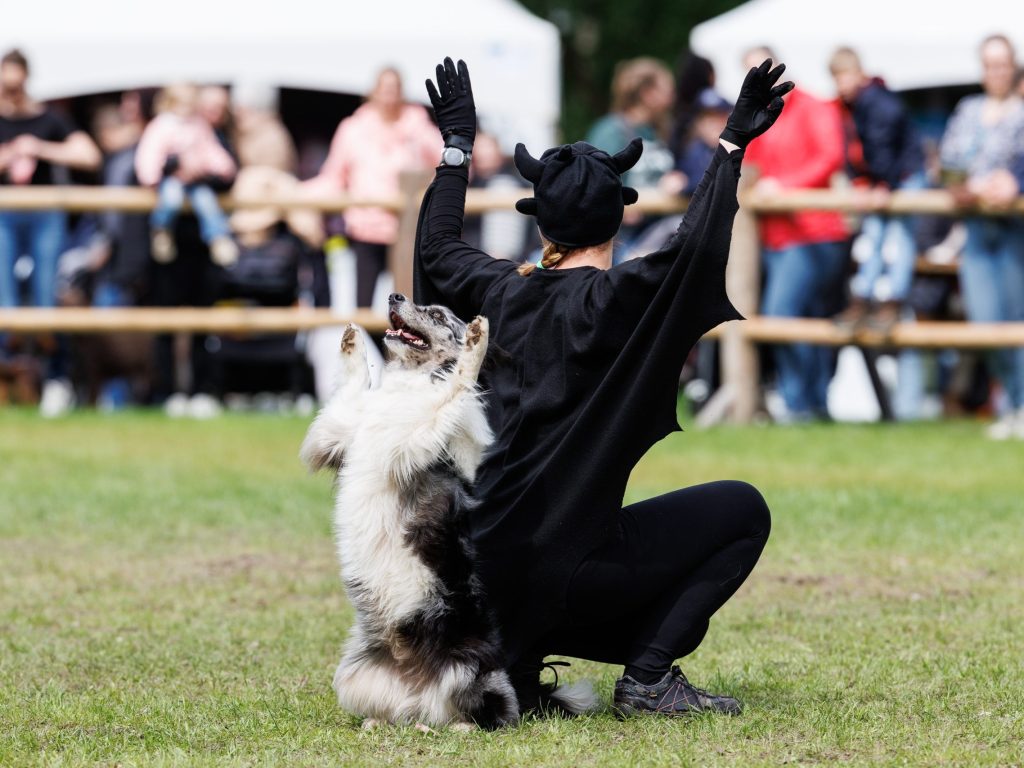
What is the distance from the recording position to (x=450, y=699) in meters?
5.06

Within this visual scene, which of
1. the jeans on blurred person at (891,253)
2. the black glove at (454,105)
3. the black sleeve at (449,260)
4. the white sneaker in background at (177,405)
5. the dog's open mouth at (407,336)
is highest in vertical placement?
the black glove at (454,105)

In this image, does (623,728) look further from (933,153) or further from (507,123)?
(933,153)

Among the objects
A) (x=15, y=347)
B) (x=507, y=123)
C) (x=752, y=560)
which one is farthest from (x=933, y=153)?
(x=752, y=560)

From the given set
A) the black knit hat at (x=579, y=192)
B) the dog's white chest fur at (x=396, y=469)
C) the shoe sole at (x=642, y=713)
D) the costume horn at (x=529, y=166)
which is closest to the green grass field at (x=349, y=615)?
the shoe sole at (x=642, y=713)

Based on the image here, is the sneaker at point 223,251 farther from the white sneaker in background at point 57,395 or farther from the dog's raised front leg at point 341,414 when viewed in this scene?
the dog's raised front leg at point 341,414

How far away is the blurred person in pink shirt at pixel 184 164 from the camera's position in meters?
13.9

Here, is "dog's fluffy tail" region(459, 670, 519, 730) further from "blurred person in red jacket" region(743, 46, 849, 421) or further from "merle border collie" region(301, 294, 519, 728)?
"blurred person in red jacket" region(743, 46, 849, 421)

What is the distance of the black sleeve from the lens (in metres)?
5.41

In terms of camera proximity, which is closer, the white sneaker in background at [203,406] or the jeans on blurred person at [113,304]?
the white sneaker in background at [203,406]

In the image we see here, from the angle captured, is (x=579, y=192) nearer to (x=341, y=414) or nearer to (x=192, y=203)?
(x=341, y=414)

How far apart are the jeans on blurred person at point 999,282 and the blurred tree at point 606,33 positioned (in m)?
16.6

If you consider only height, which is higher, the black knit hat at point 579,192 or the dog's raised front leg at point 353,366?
the black knit hat at point 579,192

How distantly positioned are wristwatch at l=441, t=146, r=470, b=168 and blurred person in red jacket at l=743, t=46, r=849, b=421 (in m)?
7.82

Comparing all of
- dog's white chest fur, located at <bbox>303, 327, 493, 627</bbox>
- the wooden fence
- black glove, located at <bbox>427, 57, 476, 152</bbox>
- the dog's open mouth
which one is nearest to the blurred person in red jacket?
the wooden fence
